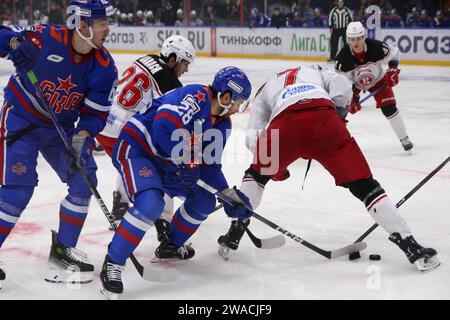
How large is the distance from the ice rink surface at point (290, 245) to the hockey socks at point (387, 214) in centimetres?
18

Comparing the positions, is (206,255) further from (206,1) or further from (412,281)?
(206,1)

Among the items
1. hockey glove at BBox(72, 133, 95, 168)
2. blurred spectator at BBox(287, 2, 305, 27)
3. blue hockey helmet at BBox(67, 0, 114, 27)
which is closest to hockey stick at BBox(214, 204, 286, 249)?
hockey glove at BBox(72, 133, 95, 168)

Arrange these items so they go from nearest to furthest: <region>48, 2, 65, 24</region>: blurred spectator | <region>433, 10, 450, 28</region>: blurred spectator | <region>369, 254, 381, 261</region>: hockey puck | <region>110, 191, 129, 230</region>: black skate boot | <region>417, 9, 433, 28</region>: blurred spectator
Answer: <region>369, 254, 381, 261</region>: hockey puck, <region>110, 191, 129, 230</region>: black skate boot, <region>433, 10, 450, 28</region>: blurred spectator, <region>417, 9, 433, 28</region>: blurred spectator, <region>48, 2, 65, 24</region>: blurred spectator

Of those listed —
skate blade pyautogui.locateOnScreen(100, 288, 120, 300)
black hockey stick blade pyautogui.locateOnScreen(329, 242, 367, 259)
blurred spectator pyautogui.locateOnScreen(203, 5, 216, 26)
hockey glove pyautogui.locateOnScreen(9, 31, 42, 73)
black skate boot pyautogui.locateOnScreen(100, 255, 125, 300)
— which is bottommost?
blurred spectator pyautogui.locateOnScreen(203, 5, 216, 26)

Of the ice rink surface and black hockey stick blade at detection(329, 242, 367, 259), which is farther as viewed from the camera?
black hockey stick blade at detection(329, 242, 367, 259)

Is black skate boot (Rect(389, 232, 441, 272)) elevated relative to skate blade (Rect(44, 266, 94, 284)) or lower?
elevated

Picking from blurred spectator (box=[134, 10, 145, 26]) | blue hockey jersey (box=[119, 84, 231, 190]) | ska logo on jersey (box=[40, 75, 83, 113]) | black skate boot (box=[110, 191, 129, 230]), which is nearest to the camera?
blue hockey jersey (box=[119, 84, 231, 190])

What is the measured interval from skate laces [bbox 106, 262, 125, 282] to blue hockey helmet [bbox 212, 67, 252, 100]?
829mm

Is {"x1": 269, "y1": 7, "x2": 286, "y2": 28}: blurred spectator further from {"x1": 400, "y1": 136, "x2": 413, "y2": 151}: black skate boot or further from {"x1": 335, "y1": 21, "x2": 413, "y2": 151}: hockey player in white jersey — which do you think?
{"x1": 400, "y1": 136, "x2": 413, "y2": 151}: black skate boot

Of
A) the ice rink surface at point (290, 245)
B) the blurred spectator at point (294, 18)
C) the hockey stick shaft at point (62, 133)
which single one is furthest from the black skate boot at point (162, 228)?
the blurred spectator at point (294, 18)

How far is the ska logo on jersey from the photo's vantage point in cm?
314

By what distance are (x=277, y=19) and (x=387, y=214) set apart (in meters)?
11.4

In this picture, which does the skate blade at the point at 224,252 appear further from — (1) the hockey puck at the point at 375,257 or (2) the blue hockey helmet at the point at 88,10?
(2) the blue hockey helmet at the point at 88,10

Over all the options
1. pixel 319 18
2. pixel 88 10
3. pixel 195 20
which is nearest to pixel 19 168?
pixel 88 10
